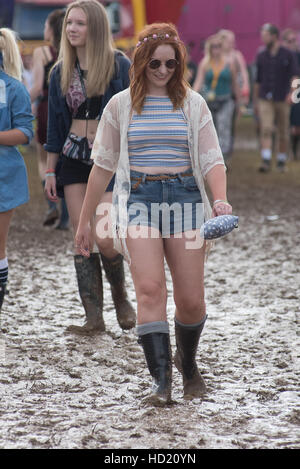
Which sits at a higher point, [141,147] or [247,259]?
[141,147]

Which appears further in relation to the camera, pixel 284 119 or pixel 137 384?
pixel 284 119

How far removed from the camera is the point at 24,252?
29.2 feet

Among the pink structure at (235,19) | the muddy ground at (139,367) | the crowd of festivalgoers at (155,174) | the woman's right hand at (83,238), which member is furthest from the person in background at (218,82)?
the pink structure at (235,19)

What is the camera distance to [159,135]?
4.39 metres

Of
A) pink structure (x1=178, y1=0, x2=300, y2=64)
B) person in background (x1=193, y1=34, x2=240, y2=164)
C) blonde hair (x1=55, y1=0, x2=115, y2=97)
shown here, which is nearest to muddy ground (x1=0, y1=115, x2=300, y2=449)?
blonde hair (x1=55, y1=0, x2=115, y2=97)

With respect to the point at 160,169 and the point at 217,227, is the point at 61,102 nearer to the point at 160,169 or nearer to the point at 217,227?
the point at 160,169

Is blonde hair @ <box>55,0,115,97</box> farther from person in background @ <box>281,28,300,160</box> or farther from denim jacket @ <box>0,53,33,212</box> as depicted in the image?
person in background @ <box>281,28,300,160</box>

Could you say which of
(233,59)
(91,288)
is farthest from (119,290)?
(233,59)

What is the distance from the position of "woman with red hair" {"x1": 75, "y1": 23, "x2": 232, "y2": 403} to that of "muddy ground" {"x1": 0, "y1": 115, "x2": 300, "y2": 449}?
35 centimetres

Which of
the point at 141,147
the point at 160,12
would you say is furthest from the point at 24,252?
the point at 160,12

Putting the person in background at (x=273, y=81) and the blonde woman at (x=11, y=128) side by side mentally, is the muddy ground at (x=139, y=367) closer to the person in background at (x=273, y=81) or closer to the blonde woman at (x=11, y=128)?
the blonde woman at (x=11, y=128)

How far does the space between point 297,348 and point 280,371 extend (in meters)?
0.48

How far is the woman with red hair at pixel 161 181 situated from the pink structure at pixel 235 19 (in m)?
20.0
